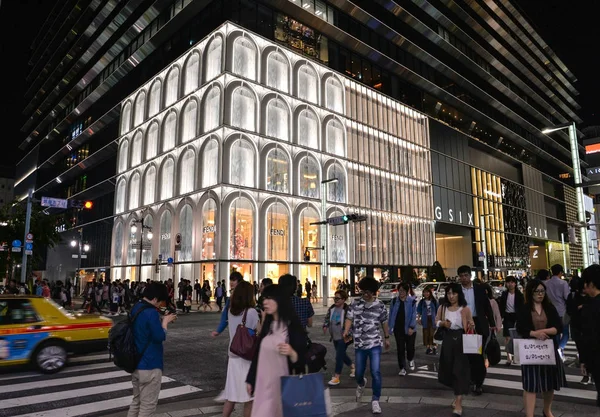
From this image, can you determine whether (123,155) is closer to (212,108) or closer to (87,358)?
(212,108)

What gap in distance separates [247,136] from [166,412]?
97.4ft

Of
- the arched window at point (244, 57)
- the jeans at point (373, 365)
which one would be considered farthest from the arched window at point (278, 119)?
the jeans at point (373, 365)

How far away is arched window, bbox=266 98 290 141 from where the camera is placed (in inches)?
1432

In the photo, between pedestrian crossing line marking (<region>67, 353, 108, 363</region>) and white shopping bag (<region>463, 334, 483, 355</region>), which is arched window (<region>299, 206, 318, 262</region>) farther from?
white shopping bag (<region>463, 334, 483, 355</region>)

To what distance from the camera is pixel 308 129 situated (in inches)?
1547

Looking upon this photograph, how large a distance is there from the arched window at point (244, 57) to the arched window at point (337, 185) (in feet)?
36.2

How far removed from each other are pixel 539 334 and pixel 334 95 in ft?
127

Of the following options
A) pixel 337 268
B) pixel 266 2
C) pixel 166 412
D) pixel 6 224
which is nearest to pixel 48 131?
pixel 6 224

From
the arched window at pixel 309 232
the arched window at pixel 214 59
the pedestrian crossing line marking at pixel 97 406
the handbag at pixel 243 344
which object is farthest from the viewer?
the arched window at pixel 309 232

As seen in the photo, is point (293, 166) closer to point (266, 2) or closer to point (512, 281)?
point (266, 2)

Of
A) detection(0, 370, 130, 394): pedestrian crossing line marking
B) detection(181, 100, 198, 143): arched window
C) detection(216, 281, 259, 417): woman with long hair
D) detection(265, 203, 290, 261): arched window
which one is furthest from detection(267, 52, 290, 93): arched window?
detection(216, 281, 259, 417): woman with long hair

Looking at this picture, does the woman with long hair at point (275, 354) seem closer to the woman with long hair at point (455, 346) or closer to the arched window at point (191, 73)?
the woman with long hair at point (455, 346)

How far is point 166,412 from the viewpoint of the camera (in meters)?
6.38

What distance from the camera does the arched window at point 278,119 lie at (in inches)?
1432
